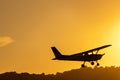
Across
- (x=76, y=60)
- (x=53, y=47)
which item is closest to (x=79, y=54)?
(x=76, y=60)

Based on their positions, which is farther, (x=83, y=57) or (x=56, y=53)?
(x=56, y=53)

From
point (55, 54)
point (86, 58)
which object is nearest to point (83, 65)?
point (86, 58)

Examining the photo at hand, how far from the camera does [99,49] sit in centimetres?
11556

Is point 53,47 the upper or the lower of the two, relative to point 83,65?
upper

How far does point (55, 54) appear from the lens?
113 metres

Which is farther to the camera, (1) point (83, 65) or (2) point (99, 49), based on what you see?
(2) point (99, 49)

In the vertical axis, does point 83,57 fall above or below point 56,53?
below

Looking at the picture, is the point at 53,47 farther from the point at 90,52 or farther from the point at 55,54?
the point at 90,52

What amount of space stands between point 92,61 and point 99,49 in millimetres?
9721

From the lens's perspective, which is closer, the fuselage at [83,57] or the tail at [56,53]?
the fuselage at [83,57]

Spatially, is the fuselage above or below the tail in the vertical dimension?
below

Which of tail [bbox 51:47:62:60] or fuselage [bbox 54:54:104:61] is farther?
tail [bbox 51:47:62:60]

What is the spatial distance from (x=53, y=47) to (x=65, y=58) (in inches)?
382

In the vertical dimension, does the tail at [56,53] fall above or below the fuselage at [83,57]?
above
